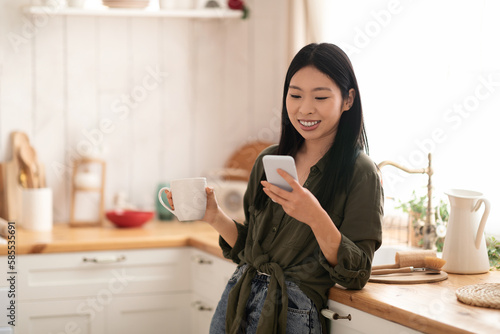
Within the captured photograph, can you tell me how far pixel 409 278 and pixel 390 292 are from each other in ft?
0.50

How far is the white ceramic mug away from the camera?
4.89ft

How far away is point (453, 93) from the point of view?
2037mm

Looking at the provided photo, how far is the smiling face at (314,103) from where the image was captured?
4.77 ft

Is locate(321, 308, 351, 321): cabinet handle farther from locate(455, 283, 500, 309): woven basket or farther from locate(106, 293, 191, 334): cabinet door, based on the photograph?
locate(106, 293, 191, 334): cabinet door

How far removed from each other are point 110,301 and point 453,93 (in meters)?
1.44

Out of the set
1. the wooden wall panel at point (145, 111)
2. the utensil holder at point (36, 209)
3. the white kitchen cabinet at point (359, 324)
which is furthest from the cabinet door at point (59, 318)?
the white kitchen cabinet at point (359, 324)

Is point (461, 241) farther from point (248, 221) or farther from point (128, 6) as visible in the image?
point (128, 6)

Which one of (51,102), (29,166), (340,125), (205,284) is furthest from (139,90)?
(340,125)

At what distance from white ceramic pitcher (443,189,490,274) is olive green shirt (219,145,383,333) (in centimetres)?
40

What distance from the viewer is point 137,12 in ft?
9.04

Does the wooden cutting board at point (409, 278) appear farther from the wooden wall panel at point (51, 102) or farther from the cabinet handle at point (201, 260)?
the wooden wall panel at point (51, 102)

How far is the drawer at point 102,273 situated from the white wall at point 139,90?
1.93ft

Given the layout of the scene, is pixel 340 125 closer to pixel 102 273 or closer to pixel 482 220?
pixel 482 220

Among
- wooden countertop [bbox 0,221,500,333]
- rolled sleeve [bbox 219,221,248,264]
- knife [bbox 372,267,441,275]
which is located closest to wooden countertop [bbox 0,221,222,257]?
wooden countertop [bbox 0,221,500,333]
